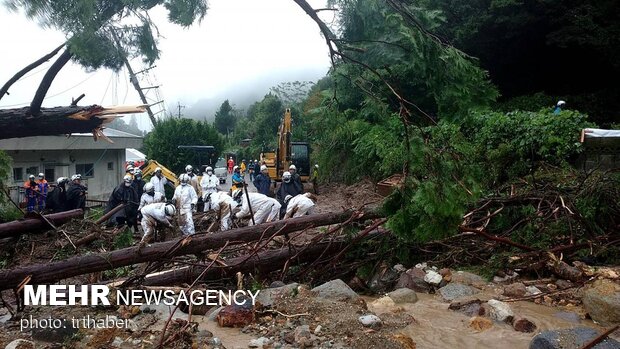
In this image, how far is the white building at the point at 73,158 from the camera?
1579 centimetres

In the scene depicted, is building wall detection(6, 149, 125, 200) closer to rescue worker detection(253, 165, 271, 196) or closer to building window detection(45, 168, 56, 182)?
building window detection(45, 168, 56, 182)

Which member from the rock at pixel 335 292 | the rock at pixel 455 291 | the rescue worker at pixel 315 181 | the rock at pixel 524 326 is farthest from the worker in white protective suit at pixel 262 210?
the rescue worker at pixel 315 181

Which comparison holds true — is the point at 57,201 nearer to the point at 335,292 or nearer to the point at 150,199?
the point at 150,199

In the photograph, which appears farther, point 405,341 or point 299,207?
point 299,207

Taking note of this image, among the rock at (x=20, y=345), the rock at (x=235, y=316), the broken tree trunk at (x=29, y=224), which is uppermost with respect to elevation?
the broken tree trunk at (x=29, y=224)

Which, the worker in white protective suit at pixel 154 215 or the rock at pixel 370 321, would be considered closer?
the rock at pixel 370 321

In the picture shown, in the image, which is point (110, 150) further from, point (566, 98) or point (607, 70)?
point (607, 70)

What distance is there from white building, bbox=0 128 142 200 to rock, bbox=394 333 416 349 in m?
12.4

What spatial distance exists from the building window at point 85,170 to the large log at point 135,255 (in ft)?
47.8

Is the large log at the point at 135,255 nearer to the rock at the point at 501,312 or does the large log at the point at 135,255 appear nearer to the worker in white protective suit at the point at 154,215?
the rock at the point at 501,312

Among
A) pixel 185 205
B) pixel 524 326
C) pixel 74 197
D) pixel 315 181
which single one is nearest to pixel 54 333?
pixel 524 326

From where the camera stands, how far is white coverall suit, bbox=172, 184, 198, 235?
9289 mm

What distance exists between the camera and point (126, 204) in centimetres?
987

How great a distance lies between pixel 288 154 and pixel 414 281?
1182cm
